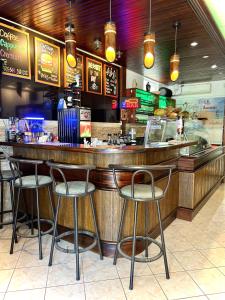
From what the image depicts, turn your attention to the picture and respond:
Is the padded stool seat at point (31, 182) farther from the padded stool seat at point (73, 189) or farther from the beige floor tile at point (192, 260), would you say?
the beige floor tile at point (192, 260)

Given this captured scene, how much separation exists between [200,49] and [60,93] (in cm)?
324

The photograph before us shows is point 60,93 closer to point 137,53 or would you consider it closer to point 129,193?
point 137,53

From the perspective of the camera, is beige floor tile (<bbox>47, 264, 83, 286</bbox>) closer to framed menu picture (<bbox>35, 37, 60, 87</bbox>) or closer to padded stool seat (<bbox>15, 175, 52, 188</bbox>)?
padded stool seat (<bbox>15, 175, 52, 188</bbox>)

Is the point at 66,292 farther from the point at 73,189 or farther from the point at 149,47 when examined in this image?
the point at 149,47

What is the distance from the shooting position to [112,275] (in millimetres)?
2244

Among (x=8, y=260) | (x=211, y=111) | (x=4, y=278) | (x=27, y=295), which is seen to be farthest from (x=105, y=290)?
(x=211, y=111)

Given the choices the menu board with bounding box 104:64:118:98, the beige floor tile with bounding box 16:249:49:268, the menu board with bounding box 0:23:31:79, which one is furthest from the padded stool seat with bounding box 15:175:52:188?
the menu board with bounding box 104:64:118:98

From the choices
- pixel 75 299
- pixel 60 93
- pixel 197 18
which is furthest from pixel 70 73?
pixel 75 299

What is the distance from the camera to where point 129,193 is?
2.19m

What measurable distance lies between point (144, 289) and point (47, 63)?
3.94m

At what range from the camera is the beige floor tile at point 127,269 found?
89.7 inches

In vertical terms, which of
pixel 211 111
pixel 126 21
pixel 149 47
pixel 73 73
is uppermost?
pixel 126 21

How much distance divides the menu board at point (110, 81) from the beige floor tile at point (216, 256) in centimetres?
425

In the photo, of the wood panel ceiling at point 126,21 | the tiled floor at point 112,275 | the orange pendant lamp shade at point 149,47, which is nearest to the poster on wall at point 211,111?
the wood panel ceiling at point 126,21
